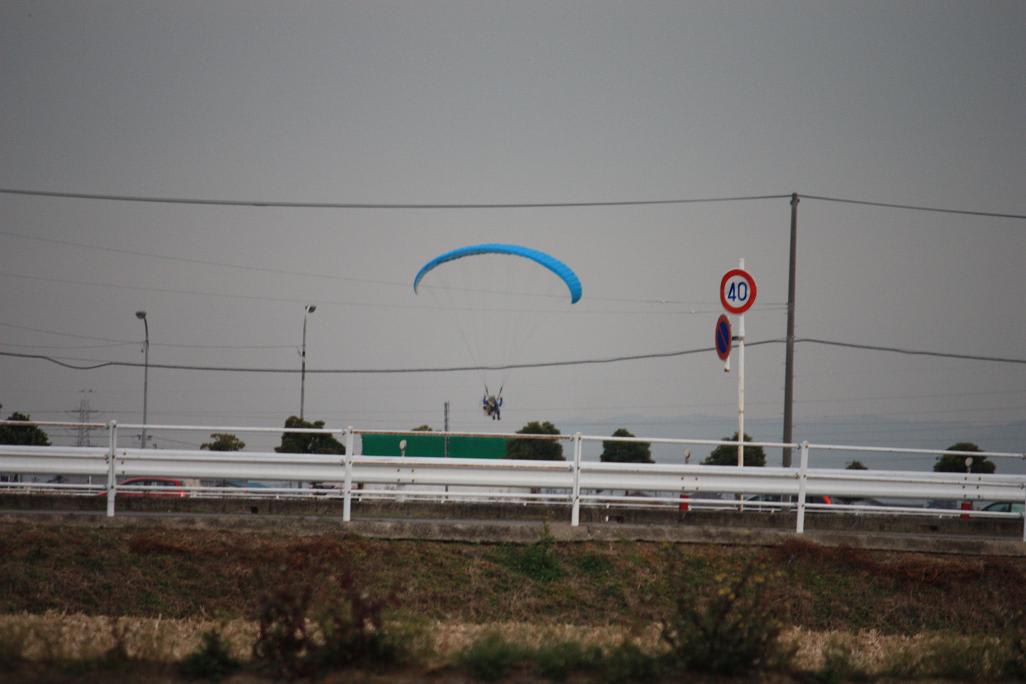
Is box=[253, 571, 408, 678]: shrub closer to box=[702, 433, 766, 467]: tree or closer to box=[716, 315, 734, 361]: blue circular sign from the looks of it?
box=[716, 315, 734, 361]: blue circular sign

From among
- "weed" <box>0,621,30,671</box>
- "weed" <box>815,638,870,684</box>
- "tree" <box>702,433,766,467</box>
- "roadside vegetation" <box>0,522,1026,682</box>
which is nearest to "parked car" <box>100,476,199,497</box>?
"roadside vegetation" <box>0,522,1026,682</box>

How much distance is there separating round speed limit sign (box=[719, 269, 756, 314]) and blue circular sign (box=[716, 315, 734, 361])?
372mm

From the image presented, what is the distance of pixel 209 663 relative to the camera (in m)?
6.80

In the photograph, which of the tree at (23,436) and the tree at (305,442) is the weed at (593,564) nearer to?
the tree at (305,442)

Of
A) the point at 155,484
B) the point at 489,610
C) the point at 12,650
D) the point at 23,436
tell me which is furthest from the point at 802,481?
the point at 23,436

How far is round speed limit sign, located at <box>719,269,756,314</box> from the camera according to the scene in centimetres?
1925

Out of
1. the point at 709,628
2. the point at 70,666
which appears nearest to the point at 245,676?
the point at 70,666

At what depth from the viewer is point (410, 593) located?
11.9 m

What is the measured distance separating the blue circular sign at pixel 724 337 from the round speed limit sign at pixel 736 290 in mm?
372

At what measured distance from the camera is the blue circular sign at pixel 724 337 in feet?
64.4

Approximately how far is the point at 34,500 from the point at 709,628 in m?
11.6

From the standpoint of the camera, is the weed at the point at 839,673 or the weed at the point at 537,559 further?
the weed at the point at 537,559

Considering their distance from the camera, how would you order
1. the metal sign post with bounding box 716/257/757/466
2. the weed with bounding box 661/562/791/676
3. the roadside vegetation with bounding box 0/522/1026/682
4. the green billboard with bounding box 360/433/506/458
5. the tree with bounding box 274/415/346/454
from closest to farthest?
the roadside vegetation with bounding box 0/522/1026/682
the weed with bounding box 661/562/791/676
the metal sign post with bounding box 716/257/757/466
the green billboard with bounding box 360/433/506/458
the tree with bounding box 274/415/346/454

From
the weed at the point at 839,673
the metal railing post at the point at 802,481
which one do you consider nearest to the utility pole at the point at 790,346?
the metal railing post at the point at 802,481
